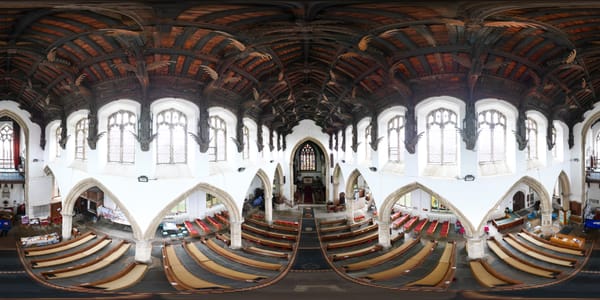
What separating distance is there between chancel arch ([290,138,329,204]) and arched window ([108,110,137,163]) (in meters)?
13.2

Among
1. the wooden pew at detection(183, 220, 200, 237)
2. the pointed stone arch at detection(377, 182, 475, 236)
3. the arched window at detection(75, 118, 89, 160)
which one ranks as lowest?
the wooden pew at detection(183, 220, 200, 237)

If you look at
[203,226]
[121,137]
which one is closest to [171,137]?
[121,137]

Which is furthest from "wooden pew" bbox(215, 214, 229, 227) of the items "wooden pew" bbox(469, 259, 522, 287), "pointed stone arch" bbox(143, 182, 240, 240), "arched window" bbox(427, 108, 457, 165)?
"wooden pew" bbox(469, 259, 522, 287)

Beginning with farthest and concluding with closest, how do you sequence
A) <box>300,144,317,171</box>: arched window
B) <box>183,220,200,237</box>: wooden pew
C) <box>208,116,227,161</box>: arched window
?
1. <box>300,144,317,171</box>: arched window
2. <box>183,220,200,237</box>: wooden pew
3. <box>208,116,227,161</box>: arched window

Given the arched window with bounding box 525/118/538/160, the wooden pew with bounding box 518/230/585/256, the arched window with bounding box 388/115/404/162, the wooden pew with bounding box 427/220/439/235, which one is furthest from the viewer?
the wooden pew with bounding box 427/220/439/235

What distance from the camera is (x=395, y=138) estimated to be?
11.2 meters

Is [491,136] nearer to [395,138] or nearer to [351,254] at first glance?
[395,138]

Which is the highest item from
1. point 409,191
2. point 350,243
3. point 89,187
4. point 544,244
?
point 89,187

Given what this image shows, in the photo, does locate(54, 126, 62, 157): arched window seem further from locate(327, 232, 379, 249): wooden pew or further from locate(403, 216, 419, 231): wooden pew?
locate(403, 216, 419, 231): wooden pew

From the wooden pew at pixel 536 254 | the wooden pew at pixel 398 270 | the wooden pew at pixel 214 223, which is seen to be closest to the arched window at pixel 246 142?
the wooden pew at pixel 214 223

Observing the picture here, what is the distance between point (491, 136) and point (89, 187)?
520 inches

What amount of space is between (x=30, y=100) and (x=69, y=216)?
5994 mm

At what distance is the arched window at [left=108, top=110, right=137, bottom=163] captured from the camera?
9445 millimetres

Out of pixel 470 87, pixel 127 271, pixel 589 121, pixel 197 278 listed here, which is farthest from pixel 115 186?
pixel 589 121
